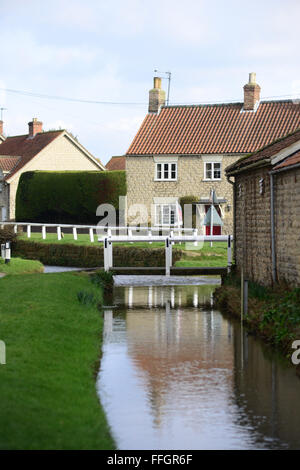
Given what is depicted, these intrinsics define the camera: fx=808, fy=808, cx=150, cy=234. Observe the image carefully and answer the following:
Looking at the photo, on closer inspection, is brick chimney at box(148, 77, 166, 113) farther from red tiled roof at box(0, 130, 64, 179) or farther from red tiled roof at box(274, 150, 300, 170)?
red tiled roof at box(274, 150, 300, 170)

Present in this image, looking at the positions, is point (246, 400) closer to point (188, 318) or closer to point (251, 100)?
point (188, 318)

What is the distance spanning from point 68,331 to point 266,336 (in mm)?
3740

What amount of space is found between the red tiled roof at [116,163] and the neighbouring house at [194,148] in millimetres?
29126

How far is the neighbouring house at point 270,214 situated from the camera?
56.9ft

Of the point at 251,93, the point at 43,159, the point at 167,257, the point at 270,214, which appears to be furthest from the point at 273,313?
the point at 43,159

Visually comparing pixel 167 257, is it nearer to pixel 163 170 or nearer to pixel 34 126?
pixel 163 170

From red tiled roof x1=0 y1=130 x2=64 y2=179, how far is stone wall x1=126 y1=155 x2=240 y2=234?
12936mm

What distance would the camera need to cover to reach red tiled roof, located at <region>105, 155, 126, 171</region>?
8288 cm

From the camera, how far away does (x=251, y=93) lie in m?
51.2

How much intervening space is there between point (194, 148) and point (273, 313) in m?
36.5

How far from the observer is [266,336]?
1526 cm
